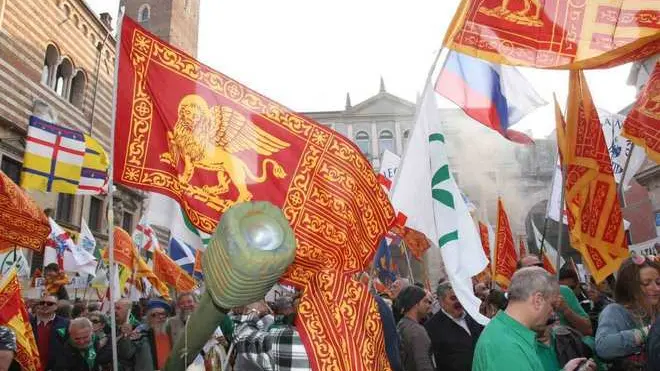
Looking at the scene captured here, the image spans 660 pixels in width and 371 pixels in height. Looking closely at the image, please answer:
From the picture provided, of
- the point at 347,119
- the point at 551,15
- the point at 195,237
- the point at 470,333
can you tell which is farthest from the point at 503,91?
the point at 347,119

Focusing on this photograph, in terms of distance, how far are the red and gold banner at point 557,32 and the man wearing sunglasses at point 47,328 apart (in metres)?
5.31

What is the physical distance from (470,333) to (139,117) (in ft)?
11.1

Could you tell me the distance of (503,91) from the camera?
19.1 ft

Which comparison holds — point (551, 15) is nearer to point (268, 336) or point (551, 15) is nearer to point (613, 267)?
point (613, 267)

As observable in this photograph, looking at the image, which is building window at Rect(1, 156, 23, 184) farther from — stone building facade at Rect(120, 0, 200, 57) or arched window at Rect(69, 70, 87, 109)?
stone building facade at Rect(120, 0, 200, 57)

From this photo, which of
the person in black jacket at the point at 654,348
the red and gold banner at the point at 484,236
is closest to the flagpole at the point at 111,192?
the person in black jacket at the point at 654,348

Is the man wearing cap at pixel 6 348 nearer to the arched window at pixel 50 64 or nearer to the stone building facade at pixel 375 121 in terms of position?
the arched window at pixel 50 64

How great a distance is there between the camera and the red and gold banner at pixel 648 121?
422 cm

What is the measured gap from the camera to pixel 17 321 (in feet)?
15.1

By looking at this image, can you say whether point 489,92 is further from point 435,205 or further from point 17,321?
point 17,321

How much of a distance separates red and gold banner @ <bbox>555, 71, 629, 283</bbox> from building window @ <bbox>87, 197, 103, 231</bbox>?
74.8 ft

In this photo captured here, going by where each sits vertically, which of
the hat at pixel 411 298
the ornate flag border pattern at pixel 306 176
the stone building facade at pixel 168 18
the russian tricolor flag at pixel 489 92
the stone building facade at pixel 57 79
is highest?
the stone building facade at pixel 168 18

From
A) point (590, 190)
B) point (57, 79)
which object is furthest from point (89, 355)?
point (57, 79)

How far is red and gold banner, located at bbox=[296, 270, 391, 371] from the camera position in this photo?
2.40 m
